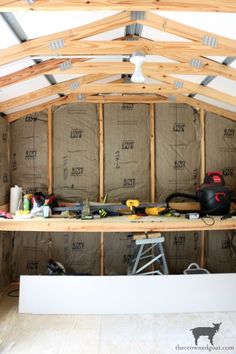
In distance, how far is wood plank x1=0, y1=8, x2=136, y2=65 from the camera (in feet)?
7.80

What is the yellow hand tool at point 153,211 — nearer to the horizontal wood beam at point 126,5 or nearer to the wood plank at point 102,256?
the wood plank at point 102,256

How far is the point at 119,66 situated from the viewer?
2.96m

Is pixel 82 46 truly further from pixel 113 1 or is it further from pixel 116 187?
pixel 116 187

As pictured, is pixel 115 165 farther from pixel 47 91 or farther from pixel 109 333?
pixel 109 333

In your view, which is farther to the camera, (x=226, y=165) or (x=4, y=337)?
(x=226, y=165)

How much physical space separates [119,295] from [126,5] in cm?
266

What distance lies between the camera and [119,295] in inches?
132

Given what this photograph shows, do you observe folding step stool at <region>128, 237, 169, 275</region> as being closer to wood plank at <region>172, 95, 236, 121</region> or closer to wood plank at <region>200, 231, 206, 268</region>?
wood plank at <region>200, 231, 206, 268</region>

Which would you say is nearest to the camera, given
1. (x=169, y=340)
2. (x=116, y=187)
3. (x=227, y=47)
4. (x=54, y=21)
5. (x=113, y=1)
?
(x=113, y=1)

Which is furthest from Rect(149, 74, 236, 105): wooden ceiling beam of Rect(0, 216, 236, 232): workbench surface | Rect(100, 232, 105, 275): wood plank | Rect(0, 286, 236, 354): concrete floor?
Rect(0, 286, 236, 354): concrete floor

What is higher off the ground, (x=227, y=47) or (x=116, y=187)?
(x=227, y=47)

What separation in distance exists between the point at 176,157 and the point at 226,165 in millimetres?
661

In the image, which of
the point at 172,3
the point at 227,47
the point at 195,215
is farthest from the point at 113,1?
the point at 195,215

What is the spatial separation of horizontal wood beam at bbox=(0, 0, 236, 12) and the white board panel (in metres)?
2.50
